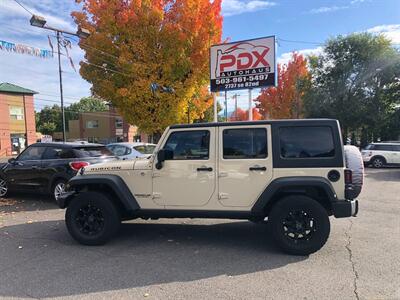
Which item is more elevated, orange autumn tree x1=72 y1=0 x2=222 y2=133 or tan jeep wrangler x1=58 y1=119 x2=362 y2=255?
orange autumn tree x1=72 y1=0 x2=222 y2=133

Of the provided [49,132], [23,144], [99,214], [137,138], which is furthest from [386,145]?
[49,132]

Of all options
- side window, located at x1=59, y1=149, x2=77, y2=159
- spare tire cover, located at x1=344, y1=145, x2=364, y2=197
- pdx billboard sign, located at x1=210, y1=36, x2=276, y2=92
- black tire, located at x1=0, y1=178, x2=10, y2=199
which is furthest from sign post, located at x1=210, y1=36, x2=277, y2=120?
spare tire cover, located at x1=344, y1=145, x2=364, y2=197

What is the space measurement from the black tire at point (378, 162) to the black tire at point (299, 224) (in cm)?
1776

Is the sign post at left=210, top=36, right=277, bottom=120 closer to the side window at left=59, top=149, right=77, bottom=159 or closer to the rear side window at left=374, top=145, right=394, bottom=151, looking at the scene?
the side window at left=59, top=149, right=77, bottom=159

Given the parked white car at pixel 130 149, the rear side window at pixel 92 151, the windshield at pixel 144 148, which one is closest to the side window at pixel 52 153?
the rear side window at pixel 92 151

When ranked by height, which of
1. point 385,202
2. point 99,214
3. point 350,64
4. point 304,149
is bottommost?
point 385,202

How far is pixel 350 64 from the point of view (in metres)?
29.7

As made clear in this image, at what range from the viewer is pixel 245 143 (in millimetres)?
5555

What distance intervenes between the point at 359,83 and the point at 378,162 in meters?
10.6

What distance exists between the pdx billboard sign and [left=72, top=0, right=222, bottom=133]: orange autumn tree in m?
1.28

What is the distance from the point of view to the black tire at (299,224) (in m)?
5.25

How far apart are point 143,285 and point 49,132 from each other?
294 feet

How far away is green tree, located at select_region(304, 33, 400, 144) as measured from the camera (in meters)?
29.1

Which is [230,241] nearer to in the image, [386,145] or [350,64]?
[386,145]
